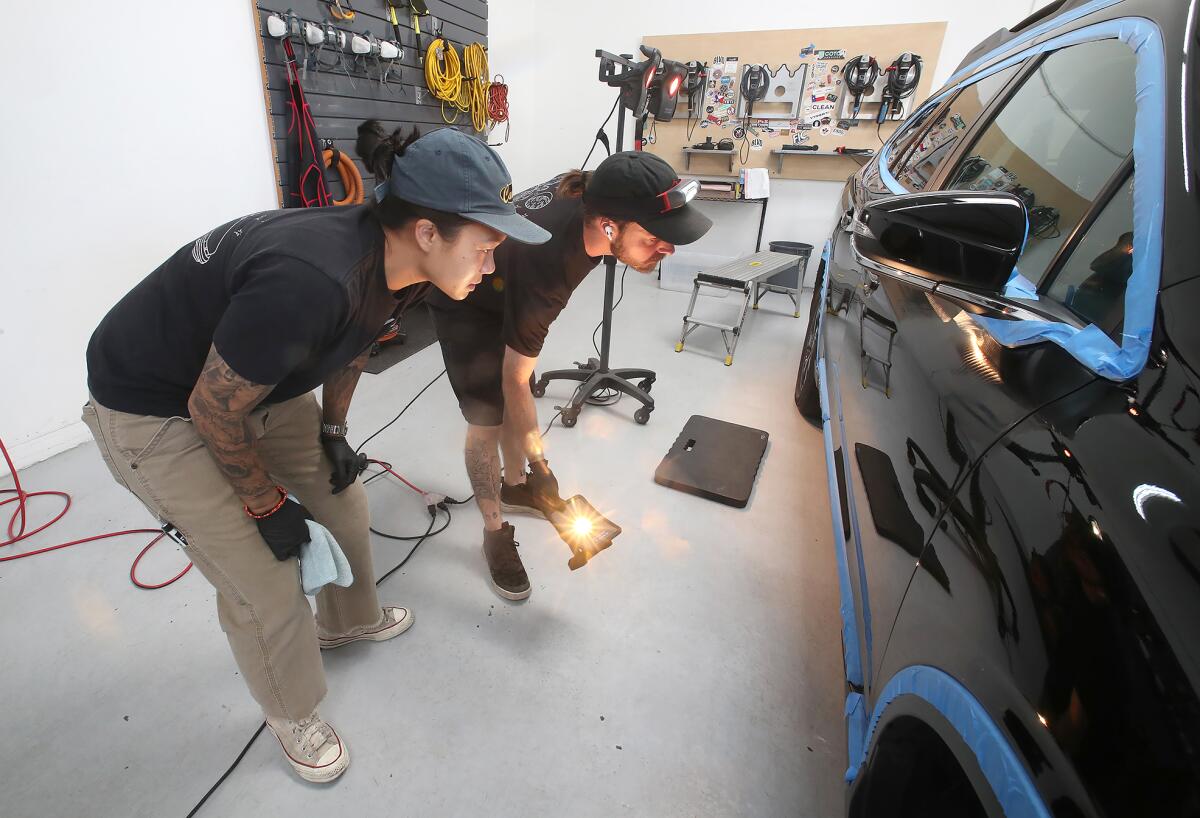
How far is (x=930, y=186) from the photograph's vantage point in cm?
155

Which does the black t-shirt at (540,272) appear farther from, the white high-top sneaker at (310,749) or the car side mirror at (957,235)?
the white high-top sneaker at (310,749)

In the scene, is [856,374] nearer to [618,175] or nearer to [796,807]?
[618,175]

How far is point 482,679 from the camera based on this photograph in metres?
1.41

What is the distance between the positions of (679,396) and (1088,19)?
2092 millimetres

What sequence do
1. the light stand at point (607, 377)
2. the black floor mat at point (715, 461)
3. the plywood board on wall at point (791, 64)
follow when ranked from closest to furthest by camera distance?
the black floor mat at point (715, 461), the light stand at point (607, 377), the plywood board on wall at point (791, 64)

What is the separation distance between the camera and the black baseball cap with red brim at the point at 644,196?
1340 millimetres

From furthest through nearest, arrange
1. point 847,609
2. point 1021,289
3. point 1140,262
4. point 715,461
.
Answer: point 715,461 → point 847,609 → point 1021,289 → point 1140,262

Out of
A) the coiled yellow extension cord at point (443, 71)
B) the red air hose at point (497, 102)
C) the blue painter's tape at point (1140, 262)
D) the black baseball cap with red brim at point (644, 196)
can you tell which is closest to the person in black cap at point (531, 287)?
the black baseball cap with red brim at point (644, 196)

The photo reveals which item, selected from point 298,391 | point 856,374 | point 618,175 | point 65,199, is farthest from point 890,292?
point 65,199

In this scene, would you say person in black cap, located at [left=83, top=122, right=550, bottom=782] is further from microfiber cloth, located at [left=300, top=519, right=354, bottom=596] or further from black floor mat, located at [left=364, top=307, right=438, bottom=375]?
black floor mat, located at [left=364, top=307, right=438, bottom=375]

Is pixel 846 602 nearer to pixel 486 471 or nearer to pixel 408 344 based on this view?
pixel 486 471

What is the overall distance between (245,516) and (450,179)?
705mm

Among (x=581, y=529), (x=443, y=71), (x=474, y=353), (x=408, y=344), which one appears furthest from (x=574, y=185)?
(x=443, y=71)

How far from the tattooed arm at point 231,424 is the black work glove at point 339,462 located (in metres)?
0.25
